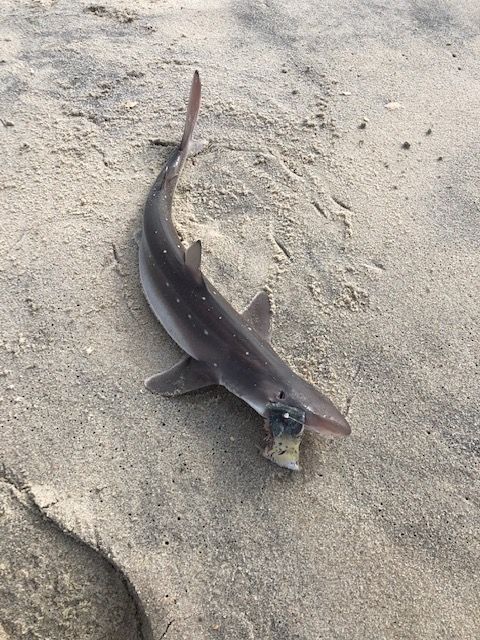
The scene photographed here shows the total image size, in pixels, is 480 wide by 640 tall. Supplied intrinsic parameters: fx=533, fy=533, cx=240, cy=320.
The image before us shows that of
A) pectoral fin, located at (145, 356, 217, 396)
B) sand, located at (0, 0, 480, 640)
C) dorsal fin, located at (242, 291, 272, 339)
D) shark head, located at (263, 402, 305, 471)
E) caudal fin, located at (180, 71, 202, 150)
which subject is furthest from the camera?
caudal fin, located at (180, 71, 202, 150)

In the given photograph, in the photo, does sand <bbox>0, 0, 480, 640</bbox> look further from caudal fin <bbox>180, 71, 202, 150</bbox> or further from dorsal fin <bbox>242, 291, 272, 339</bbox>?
caudal fin <bbox>180, 71, 202, 150</bbox>

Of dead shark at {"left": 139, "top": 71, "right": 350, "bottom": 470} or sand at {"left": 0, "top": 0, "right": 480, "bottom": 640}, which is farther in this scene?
dead shark at {"left": 139, "top": 71, "right": 350, "bottom": 470}

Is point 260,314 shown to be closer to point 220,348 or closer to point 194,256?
point 220,348

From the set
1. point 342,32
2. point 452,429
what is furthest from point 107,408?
point 342,32

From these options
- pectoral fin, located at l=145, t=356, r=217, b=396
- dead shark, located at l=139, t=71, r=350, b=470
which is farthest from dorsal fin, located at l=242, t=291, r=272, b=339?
pectoral fin, located at l=145, t=356, r=217, b=396

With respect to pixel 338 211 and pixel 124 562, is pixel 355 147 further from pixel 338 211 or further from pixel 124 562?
pixel 124 562

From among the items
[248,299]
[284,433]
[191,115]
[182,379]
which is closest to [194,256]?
[248,299]
